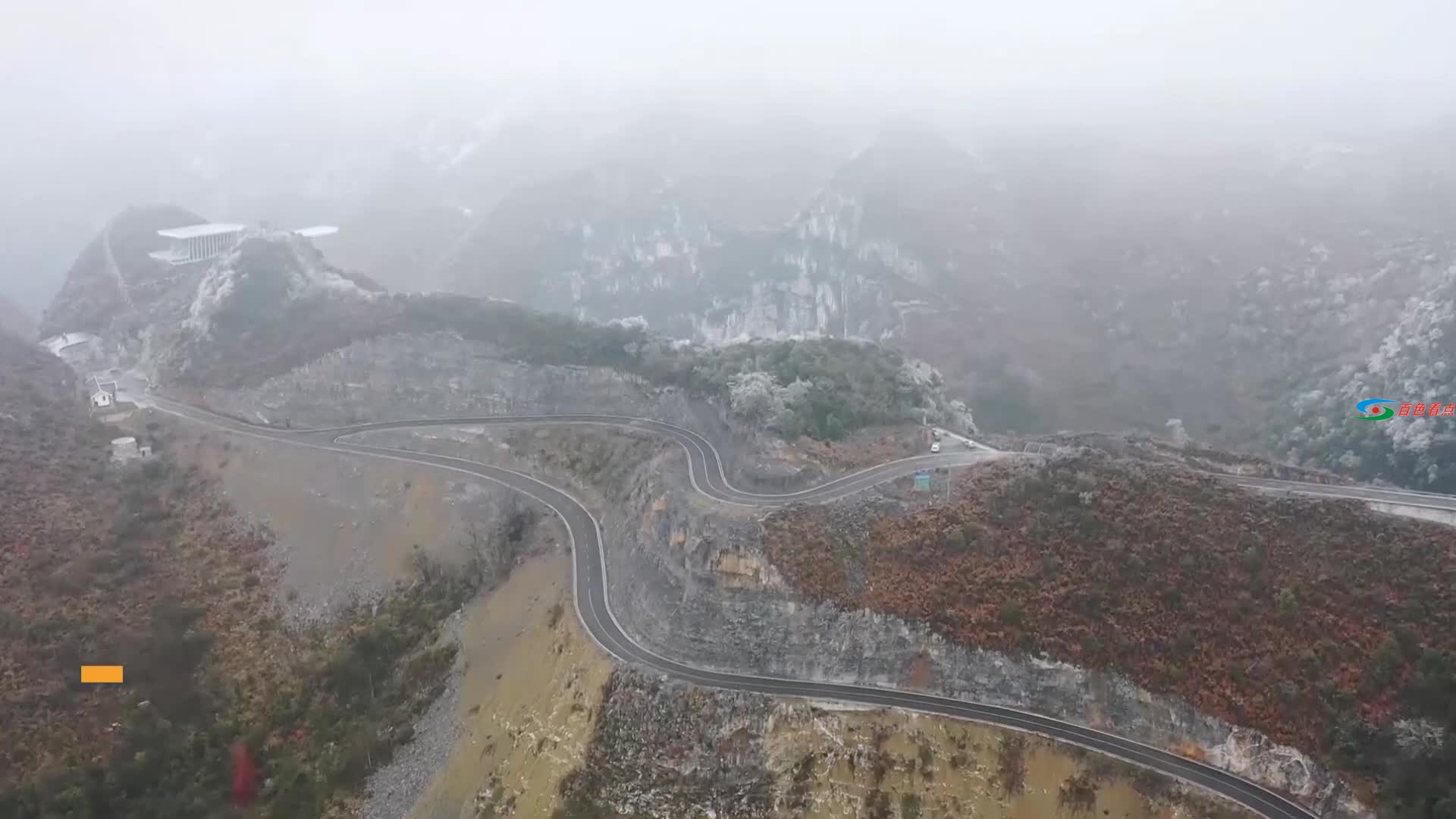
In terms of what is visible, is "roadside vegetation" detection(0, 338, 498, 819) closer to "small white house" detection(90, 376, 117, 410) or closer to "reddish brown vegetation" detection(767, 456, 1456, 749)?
"small white house" detection(90, 376, 117, 410)

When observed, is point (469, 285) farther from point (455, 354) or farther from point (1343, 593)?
point (1343, 593)

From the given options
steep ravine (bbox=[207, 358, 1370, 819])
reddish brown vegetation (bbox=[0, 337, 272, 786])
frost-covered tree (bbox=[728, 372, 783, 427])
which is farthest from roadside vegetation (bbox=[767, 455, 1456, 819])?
reddish brown vegetation (bbox=[0, 337, 272, 786])

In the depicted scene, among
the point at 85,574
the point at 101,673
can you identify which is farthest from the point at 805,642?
the point at 85,574

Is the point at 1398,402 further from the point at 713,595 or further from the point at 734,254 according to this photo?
the point at 734,254

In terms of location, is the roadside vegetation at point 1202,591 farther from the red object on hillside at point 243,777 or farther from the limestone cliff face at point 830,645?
the red object on hillside at point 243,777

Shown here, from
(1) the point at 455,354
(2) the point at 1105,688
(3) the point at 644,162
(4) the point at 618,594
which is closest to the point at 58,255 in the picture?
(3) the point at 644,162

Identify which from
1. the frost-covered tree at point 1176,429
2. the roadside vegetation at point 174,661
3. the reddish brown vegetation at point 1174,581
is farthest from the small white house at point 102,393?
the frost-covered tree at point 1176,429

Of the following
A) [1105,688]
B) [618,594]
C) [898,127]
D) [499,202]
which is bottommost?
[618,594]
